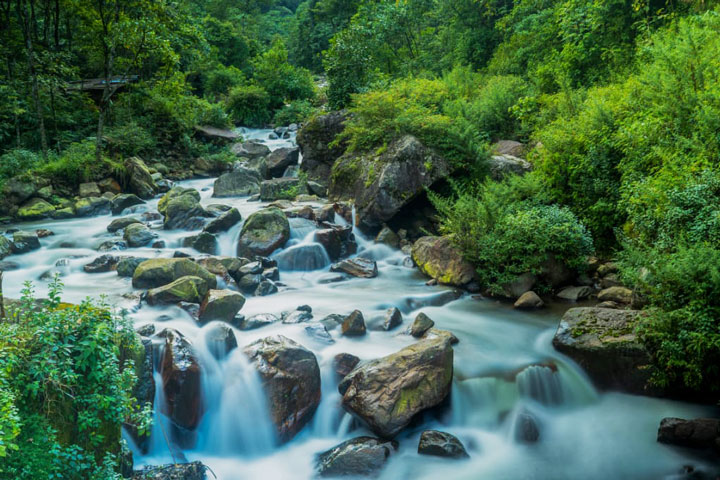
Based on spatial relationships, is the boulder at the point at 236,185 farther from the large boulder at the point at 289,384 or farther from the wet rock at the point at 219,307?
the large boulder at the point at 289,384

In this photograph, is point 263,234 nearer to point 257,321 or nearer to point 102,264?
point 102,264

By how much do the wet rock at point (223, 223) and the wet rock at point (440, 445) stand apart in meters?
8.42

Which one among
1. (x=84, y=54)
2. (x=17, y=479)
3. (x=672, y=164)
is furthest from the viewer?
(x=84, y=54)

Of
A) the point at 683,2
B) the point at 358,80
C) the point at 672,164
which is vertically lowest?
the point at 672,164

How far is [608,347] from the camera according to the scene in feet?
19.9

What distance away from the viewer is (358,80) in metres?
18.6

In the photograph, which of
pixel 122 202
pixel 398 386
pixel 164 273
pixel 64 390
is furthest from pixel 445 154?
pixel 122 202

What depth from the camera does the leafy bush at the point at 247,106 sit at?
1060 inches

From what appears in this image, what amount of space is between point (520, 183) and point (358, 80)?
10935 millimetres

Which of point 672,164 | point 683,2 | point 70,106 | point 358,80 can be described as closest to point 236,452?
point 672,164

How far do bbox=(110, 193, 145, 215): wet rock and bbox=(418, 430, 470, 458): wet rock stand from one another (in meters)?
13.3

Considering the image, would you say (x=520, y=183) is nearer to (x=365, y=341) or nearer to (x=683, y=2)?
(x=365, y=341)

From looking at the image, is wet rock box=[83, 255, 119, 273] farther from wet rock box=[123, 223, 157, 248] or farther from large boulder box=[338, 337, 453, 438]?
large boulder box=[338, 337, 453, 438]

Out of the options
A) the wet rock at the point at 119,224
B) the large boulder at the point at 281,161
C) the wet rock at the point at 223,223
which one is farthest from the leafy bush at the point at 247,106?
the wet rock at the point at 223,223
